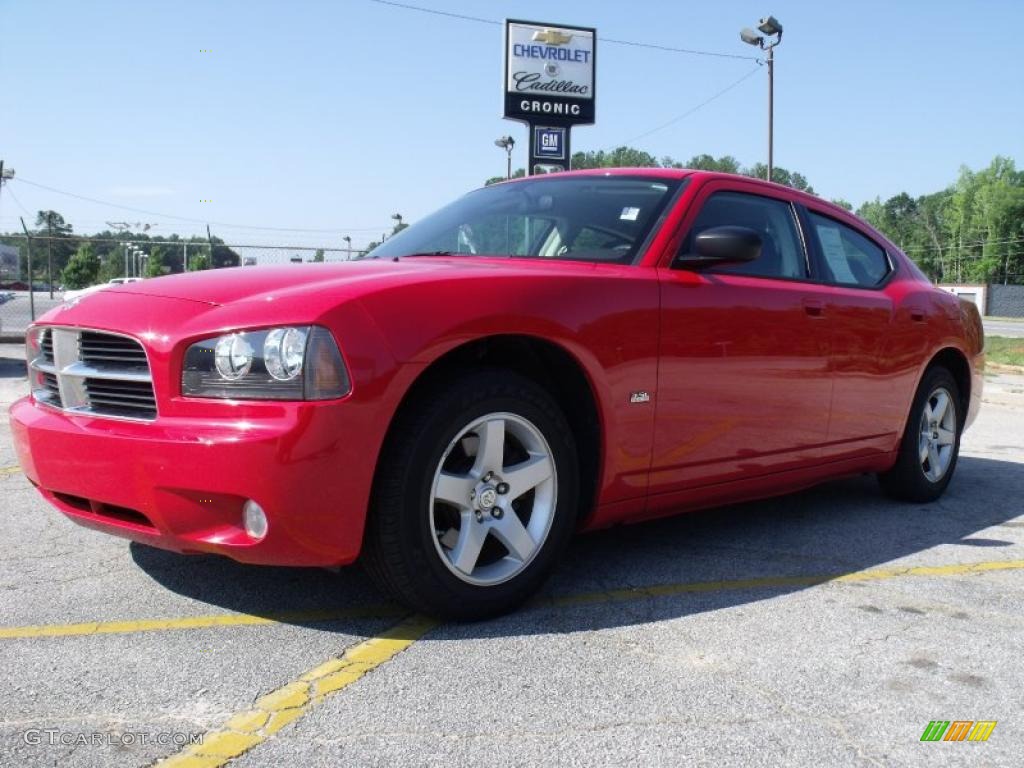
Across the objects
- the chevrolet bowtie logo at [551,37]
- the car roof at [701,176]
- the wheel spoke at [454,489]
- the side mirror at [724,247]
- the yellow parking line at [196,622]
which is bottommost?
the yellow parking line at [196,622]

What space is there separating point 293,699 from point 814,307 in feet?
9.04

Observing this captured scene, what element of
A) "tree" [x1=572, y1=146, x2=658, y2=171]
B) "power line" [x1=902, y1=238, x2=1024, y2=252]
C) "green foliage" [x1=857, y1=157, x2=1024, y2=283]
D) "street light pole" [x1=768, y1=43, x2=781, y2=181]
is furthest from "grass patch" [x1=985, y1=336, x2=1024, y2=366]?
"power line" [x1=902, y1=238, x2=1024, y2=252]

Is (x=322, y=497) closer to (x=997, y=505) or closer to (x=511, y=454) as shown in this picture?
(x=511, y=454)

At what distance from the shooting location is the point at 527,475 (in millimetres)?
2998

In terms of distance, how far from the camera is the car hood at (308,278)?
8.99 ft

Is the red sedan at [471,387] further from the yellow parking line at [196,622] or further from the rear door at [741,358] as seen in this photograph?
the yellow parking line at [196,622]

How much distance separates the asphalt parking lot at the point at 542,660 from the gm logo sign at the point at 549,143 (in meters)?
15.8

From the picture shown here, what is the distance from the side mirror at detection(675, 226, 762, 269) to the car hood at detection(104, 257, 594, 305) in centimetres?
43

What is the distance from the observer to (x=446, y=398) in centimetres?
278

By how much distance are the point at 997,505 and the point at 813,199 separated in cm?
201

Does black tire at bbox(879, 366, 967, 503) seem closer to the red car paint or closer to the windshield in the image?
the red car paint

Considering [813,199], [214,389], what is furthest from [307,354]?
[813,199]

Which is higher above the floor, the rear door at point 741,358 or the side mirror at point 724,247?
the side mirror at point 724,247

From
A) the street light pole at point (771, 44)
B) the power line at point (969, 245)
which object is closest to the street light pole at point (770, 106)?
the street light pole at point (771, 44)
